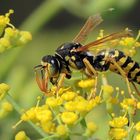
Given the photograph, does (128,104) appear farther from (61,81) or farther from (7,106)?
(7,106)

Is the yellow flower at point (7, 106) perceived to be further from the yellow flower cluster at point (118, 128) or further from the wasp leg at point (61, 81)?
the yellow flower cluster at point (118, 128)

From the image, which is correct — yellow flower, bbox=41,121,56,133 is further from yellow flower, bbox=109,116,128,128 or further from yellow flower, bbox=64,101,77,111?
yellow flower, bbox=109,116,128,128

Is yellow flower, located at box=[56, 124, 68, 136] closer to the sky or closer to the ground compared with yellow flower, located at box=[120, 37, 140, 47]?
closer to the ground

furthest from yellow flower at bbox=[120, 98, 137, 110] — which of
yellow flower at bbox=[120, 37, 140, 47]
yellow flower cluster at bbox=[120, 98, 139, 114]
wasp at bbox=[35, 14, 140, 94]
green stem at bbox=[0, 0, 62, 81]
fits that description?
green stem at bbox=[0, 0, 62, 81]

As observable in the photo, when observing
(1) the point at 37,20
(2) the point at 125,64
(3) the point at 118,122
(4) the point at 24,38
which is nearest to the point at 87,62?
(2) the point at 125,64

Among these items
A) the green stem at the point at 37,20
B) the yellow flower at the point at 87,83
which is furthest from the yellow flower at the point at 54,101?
the green stem at the point at 37,20

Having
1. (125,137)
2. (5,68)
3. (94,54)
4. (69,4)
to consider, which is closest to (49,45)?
(69,4)
